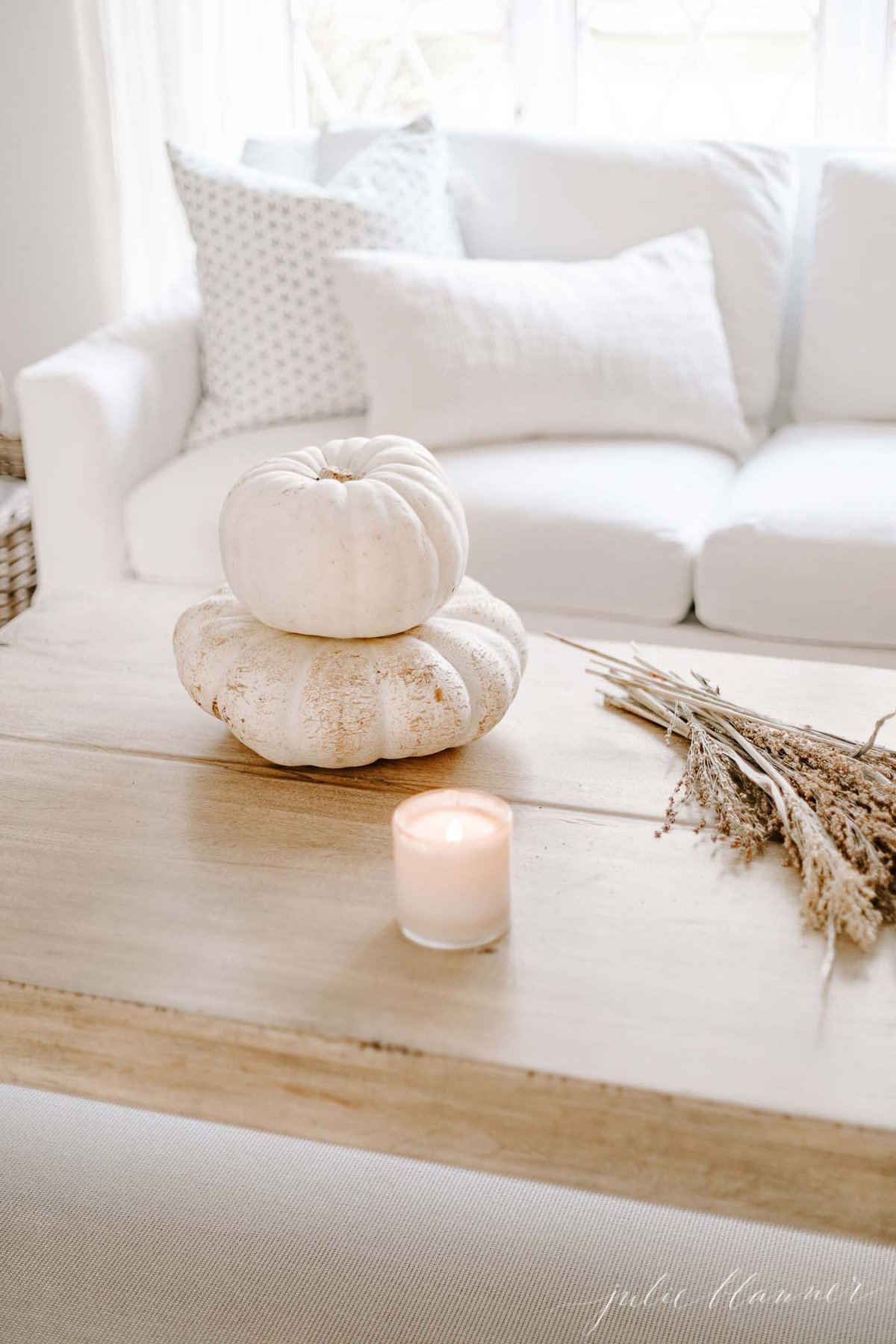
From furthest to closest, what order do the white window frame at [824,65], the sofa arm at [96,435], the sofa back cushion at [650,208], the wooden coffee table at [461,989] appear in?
the white window frame at [824,65], the sofa back cushion at [650,208], the sofa arm at [96,435], the wooden coffee table at [461,989]

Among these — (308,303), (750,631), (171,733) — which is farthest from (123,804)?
(308,303)

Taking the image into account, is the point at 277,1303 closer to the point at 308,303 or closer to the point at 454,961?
the point at 454,961

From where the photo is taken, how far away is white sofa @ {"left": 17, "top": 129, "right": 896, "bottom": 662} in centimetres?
185

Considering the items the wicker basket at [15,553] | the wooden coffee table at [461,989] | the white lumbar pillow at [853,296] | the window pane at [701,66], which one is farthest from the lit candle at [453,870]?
the window pane at [701,66]

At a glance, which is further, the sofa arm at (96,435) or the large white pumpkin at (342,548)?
the sofa arm at (96,435)

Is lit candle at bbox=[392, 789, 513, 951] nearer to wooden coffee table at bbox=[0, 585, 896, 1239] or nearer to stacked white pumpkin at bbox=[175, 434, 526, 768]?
wooden coffee table at bbox=[0, 585, 896, 1239]

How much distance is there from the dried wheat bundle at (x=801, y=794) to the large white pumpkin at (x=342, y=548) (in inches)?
9.7

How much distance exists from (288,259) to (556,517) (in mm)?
691

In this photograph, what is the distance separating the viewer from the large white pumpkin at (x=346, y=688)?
1.06 metres

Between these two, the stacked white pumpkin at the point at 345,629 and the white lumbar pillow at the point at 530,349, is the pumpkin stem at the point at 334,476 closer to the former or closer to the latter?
the stacked white pumpkin at the point at 345,629

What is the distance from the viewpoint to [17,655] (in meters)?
1.38

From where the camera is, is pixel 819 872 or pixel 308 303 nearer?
pixel 819 872

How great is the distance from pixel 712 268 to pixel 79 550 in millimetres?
1191
